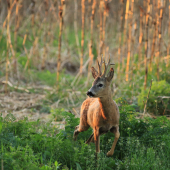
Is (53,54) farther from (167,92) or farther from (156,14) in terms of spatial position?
(167,92)

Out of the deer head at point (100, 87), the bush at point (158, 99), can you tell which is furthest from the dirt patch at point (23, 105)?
the deer head at point (100, 87)

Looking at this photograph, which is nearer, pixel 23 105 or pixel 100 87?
pixel 100 87

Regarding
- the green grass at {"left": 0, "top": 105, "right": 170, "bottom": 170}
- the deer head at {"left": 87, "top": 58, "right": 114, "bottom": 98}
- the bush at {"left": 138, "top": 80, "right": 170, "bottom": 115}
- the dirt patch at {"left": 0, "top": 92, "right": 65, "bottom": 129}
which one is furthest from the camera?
the dirt patch at {"left": 0, "top": 92, "right": 65, "bottom": 129}

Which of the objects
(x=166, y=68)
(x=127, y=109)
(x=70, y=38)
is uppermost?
(x=70, y=38)

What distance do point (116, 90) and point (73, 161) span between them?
3140mm

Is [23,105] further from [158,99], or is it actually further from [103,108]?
[103,108]

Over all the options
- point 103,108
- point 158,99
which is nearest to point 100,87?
point 103,108

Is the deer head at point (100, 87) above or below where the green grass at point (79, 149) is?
above

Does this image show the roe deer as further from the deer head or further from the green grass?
the green grass

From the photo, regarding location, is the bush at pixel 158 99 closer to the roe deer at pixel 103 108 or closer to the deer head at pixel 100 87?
the roe deer at pixel 103 108

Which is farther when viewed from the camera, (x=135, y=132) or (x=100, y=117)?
(x=135, y=132)

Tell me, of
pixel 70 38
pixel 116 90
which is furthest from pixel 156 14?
pixel 70 38

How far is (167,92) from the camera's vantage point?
5.17m

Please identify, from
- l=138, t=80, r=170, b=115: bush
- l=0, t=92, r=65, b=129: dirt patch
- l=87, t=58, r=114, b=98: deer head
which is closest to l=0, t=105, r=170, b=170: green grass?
l=87, t=58, r=114, b=98: deer head
